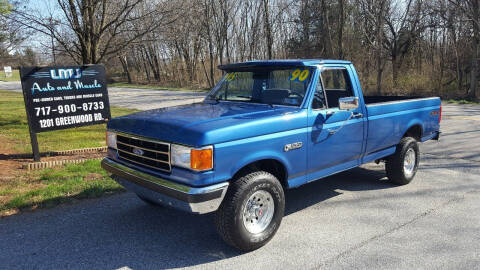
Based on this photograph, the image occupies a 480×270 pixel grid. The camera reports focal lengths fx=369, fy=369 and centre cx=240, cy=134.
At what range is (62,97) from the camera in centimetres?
719

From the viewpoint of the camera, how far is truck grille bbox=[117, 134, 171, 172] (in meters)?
3.62

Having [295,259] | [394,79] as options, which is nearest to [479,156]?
[295,259]

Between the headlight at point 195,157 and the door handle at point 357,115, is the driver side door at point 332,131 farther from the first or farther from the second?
the headlight at point 195,157

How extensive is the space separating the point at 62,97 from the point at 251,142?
5081 millimetres

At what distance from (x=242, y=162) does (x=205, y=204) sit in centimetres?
56

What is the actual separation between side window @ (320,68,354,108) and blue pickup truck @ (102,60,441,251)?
15 mm

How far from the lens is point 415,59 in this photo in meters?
26.2

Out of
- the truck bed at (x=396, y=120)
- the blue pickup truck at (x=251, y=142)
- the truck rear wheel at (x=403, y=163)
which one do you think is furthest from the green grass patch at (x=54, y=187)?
the truck rear wheel at (x=403, y=163)

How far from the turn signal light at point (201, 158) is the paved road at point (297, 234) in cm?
98

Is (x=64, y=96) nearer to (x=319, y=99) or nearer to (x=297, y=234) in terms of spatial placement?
(x=319, y=99)

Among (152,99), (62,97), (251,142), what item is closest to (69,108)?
(62,97)

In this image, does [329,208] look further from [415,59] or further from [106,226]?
[415,59]

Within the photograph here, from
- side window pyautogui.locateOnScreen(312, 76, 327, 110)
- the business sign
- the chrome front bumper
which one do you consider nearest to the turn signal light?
the chrome front bumper

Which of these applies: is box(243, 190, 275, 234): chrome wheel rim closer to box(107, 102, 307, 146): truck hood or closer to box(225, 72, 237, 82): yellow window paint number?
box(107, 102, 307, 146): truck hood
